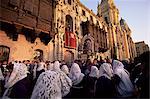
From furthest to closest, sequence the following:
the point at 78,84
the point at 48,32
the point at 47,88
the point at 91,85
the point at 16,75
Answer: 1. the point at 48,32
2. the point at 78,84
3. the point at 91,85
4. the point at 16,75
5. the point at 47,88

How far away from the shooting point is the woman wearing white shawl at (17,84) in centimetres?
362

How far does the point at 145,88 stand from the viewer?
10.9 ft

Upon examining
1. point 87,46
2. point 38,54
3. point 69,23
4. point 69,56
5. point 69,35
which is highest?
point 69,23

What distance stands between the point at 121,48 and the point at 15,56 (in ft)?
83.7

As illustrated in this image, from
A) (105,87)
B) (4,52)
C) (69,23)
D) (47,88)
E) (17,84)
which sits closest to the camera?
(47,88)

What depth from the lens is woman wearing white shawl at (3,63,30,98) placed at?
11.9 feet

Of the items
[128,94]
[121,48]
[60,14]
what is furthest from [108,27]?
[128,94]

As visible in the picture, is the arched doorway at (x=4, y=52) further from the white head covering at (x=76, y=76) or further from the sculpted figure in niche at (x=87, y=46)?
the sculpted figure in niche at (x=87, y=46)

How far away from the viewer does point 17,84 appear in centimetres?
373

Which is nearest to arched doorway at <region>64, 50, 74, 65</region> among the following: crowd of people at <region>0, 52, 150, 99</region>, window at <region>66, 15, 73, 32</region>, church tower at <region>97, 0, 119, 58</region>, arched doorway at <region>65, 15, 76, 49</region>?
arched doorway at <region>65, 15, 76, 49</region>

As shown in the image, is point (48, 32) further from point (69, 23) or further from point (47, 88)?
point (47, 88)

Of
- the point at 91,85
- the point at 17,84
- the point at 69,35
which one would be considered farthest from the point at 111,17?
the point at 17,84

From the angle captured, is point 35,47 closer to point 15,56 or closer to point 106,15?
point 15,56

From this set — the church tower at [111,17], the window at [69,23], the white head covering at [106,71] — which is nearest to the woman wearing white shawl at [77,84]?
the white head covering at [106,71]
